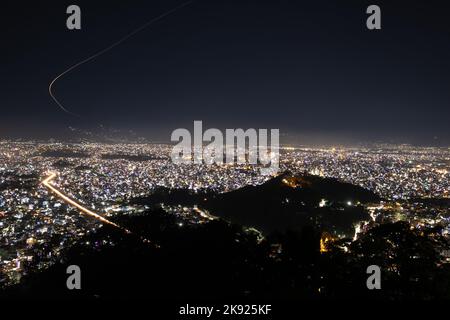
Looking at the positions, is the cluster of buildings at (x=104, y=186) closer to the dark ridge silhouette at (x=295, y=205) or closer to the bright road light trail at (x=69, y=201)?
the bright road light trail at (x=69, y=201)

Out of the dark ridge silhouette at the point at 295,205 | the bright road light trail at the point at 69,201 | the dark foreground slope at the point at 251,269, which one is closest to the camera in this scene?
the dark foreground slope at the point at 251,269

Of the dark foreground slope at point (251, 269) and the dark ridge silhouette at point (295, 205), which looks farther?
the dark ridge silhouette at point (295, 205)

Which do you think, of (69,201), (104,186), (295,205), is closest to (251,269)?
(295,205)

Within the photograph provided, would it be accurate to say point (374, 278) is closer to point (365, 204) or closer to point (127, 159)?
point (365, 204)

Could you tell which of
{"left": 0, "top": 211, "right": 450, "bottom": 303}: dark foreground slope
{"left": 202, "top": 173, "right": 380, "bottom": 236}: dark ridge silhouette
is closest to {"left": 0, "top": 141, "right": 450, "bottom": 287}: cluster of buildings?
{"left": 202, "top": 173, "right": 380, "bottom": 236}: dark ridge silhouette

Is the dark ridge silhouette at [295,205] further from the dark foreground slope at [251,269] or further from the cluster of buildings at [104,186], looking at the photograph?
the dark foreground slope at [251,269]

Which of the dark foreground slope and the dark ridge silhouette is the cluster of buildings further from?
the dark foreground slope

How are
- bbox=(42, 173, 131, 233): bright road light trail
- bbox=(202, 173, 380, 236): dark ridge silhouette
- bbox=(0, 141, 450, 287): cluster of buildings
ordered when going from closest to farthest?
bbox=(0, 141, 450, 287): cluster of buildings
bbox=(42, 173, 131, 233): bright road light trail
bbox=(202, 173, 380, 236): dark ridge silhouette

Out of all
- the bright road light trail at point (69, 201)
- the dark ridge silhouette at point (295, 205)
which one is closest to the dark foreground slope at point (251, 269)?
the bright road light trail at point (69, 201)

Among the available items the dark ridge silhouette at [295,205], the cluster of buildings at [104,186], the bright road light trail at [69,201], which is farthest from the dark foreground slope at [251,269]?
the dark ridge silhouette at [295,205]

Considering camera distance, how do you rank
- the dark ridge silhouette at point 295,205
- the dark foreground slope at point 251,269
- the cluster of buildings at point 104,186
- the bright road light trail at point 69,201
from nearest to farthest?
the dark foreground slope at point 251,269, the cluster of buildings at point 104,186, the bright road light trail at point 69,201, the dark ridge silhouette at point 295,205

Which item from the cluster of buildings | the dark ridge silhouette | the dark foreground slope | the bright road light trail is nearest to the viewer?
the dark foreground slope
